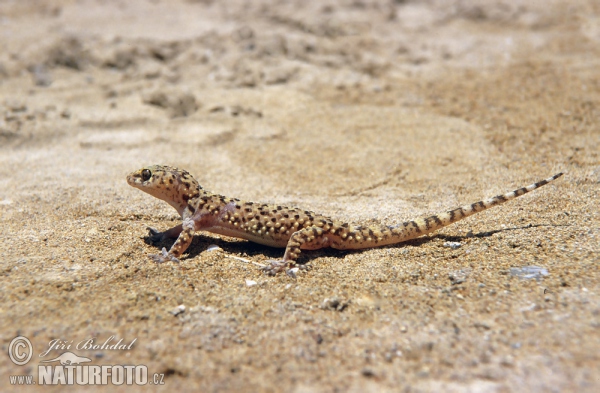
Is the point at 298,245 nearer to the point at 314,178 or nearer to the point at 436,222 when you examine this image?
the point at 436,222

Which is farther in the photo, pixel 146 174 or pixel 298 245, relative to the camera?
pixel 146 174

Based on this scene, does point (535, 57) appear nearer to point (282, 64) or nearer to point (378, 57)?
Answer: point (378, 57)

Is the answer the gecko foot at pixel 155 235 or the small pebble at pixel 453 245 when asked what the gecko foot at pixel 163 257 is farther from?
the small pebble at pixel 453 245

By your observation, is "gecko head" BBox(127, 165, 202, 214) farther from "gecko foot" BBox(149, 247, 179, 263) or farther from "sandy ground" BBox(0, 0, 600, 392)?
"gecko foot" BBox(149, 247, 179, 263)

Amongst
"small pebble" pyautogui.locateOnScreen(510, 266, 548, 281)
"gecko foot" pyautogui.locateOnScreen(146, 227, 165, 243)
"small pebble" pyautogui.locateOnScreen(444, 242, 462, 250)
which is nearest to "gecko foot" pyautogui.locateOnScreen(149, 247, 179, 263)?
"gecko foot" pyautogui.locateOnScreen(146, 227, 165, 243)

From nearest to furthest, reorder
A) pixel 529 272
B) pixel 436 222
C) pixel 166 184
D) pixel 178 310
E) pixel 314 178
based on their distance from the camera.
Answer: pixel 178 310
pixel 529 272
pixel 436 222
pixel 166 184
pixel 314 178

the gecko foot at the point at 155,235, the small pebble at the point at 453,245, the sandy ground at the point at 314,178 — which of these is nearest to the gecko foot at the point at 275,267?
the sandy ground at the point at 314,178

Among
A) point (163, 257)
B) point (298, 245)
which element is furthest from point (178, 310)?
point (298, 245)
